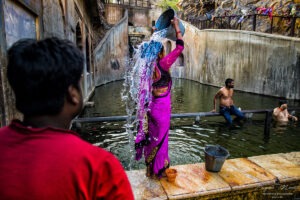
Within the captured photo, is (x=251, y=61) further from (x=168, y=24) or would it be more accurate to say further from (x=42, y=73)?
(x=42, y=73)

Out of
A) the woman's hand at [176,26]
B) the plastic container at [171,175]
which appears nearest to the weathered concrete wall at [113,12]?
the woman's hand at [176,26]

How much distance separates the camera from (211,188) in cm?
308

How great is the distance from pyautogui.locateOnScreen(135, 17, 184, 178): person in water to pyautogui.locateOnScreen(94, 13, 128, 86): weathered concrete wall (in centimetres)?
1508

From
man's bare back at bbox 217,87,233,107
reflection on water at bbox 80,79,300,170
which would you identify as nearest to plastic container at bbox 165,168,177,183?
reflection on water at bbox 80,79,300,170

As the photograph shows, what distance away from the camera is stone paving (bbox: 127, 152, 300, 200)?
304 cm

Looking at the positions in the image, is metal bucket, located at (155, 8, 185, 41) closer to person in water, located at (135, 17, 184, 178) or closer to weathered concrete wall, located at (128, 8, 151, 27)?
person in water, located at (135, 17, 184, 178)

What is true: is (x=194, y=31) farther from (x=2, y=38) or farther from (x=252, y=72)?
(x=2, y=38)

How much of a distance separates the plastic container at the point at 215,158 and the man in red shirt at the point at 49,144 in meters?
2.61

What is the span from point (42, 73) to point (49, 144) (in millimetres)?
295

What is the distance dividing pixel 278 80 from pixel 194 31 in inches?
436

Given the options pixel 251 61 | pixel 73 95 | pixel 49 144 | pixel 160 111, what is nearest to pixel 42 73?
pixel 73 95

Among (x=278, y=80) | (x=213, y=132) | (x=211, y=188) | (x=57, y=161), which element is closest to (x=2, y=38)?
(x=57, y=161)

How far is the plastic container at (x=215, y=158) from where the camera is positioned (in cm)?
340

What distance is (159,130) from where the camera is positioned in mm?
3285
